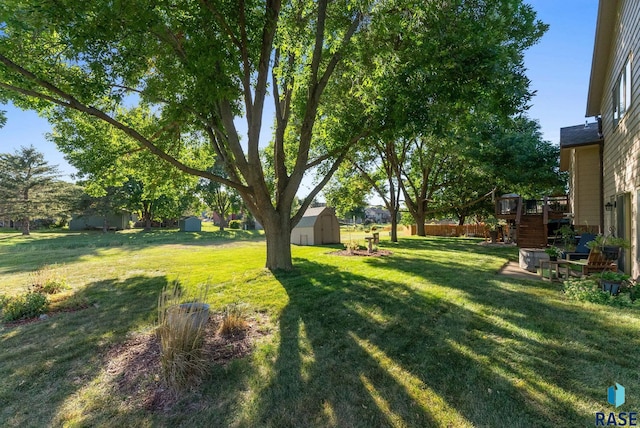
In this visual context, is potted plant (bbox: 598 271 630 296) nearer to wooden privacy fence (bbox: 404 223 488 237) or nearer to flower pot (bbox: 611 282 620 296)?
flower pot (bbox: 611 282 620 296)

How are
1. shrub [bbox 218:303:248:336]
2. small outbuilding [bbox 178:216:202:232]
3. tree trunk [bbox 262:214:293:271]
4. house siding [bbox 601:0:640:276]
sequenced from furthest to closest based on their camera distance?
small outbuilding [bbox 178:216:202:232]
tree trunk [bbox 262:214:293:271]
house siding [bbox 601:0:640:276]
shrub [bbox 218:303:248:336]

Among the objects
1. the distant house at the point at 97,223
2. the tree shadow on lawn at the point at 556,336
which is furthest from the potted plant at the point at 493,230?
the distant house at the point at 97,223

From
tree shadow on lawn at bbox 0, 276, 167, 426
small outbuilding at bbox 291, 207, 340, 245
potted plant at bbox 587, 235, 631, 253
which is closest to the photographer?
tree shadow on lawn at bbox 0, 276, 167, 426

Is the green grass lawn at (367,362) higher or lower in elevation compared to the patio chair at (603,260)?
lower

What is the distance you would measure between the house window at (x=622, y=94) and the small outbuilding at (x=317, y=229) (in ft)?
45.5

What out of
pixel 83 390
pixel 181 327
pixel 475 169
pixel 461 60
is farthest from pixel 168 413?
pixel 475 169

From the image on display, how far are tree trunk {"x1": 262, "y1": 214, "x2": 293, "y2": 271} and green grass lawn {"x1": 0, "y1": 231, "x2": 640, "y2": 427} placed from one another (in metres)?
2.23

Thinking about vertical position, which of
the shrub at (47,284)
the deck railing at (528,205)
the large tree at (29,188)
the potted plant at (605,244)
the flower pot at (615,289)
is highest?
the large tree at (29,188)

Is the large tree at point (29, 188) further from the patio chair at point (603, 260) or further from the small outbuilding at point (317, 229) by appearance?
the patio chair at point (603, 260)

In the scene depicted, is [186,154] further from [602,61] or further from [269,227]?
[602,61]

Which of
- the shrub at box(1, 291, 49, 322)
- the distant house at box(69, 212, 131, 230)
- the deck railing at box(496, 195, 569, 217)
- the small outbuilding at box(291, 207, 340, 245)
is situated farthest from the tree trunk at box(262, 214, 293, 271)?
the distant house at box(69, 212, 131, 230)

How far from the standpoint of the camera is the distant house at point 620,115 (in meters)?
6.43

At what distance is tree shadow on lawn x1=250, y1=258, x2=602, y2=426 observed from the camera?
8.91 feet

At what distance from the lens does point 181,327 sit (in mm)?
3436
